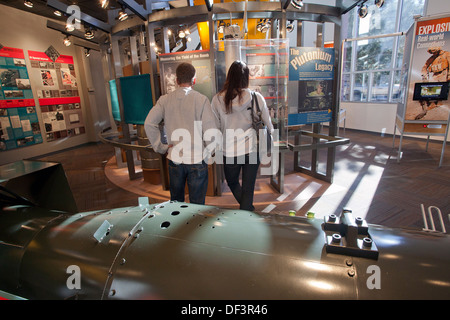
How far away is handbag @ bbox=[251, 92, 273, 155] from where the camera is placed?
7.15ft

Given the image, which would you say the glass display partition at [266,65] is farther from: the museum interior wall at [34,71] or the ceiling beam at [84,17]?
the museum interior wall at [34,71]

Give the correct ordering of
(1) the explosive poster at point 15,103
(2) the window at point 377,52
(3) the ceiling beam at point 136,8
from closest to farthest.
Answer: (3) the ceiling beam at point 136,8 → (1) the explosive poster at point 15,103 → (2) the window at point 377,52

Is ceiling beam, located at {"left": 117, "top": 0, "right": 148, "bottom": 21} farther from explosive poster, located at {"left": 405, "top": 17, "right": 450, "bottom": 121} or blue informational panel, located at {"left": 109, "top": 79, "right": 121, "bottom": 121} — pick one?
explosive poster, located at {"left": 405, "top": 17, "right": 450, "bottom": 121}

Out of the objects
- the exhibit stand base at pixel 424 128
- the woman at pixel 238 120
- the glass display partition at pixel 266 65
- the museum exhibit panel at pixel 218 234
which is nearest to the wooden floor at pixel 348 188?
the museum exhibit panel at pixel 218 234

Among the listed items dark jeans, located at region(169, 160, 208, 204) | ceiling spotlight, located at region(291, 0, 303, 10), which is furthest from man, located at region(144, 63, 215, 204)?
ceiling spotlight, located at region(291, 0, 303, 10)

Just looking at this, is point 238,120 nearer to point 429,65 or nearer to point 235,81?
point 235,81

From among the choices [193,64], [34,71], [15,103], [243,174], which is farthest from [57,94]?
[243,174]

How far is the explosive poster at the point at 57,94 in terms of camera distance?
6453 millimetres

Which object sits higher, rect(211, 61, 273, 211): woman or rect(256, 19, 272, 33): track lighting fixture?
rect(256, 19, 272, 33): track lighting fixture

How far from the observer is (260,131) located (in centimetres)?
225

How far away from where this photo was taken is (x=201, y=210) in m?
1.11

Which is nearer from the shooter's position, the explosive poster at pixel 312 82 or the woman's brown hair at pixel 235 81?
the woman's brown hair at pixel 235 81

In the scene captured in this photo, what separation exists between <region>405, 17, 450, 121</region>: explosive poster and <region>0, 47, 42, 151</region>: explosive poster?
8466mm

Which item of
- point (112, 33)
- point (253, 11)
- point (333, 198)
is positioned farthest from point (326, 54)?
point (112, 33)
